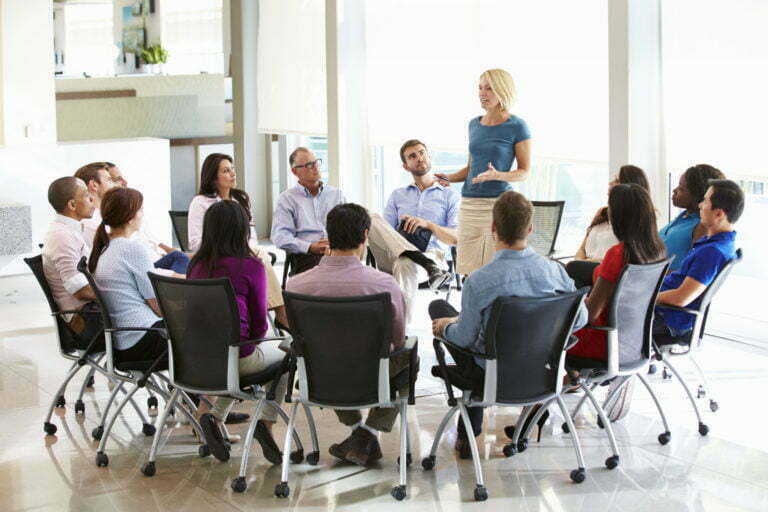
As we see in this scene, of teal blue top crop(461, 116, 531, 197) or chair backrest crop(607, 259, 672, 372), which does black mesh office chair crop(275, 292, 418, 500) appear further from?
teal blue top crop(461, 116, 531, 197)

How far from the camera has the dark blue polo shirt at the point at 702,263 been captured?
468 cm

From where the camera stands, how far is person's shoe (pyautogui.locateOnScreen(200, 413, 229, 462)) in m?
4.39

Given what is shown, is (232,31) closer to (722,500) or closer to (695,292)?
(695,292)

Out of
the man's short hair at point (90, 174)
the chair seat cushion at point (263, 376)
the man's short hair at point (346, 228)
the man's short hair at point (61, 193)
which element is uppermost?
the man's short hair at point (90, 174)

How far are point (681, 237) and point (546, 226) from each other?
1.57m

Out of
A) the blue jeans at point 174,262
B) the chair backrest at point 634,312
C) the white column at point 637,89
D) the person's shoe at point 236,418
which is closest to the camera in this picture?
the chair backrest at point 634,312

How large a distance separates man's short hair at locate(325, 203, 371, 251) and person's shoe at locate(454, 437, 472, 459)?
99 centimetres

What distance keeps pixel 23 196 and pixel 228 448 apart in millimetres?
5619

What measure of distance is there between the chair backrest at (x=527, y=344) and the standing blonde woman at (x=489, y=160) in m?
2.32

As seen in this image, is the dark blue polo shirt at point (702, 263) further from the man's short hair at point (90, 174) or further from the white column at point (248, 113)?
the white column at point (248, 113)

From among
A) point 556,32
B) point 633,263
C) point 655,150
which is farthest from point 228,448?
point 556,32

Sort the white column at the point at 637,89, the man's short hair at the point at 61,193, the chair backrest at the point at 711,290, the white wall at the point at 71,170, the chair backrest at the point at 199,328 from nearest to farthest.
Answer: the chair backrest at the point at 199,328 < the chair backrest at the point at 711,290 < the man's short hair at the point at 61,193 < the white column at the point at 637,89 < the white wall at the point at 71,170

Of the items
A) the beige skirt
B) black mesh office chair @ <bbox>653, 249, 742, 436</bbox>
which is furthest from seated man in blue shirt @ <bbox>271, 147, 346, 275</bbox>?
black mesh office chair @ <bbox>653, 249, 742, 436</bbox>

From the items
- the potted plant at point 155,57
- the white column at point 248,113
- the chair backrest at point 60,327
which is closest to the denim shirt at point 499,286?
the chair backrest at point 60,327
